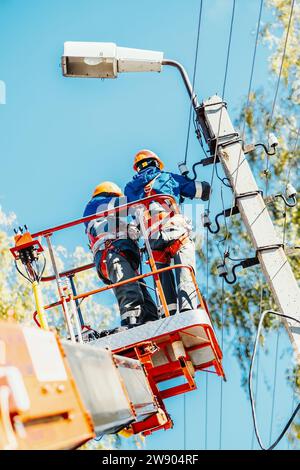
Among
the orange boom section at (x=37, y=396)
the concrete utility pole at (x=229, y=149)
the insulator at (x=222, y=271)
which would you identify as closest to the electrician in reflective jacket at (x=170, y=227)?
the insulator at (x=222, y=271)

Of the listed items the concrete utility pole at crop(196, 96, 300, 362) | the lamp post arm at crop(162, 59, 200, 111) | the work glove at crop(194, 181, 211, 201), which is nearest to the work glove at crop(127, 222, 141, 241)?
the work glove at crop(194, 181, 211, 201)

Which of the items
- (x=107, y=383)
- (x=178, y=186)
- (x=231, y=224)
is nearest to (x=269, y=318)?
(x=231, y=224)

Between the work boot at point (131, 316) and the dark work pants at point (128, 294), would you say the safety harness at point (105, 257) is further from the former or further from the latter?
the work boot at point (131, 316)

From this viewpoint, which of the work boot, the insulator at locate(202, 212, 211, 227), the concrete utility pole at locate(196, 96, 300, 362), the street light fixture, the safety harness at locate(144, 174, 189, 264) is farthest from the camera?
the street light fixture

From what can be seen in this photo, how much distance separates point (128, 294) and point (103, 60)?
2712 millimetres

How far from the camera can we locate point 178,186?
23.1ft

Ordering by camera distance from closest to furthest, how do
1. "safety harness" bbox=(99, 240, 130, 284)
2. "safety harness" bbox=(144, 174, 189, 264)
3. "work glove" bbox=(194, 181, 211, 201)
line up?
"safety harness" bbox=(144, 174, 189, 264), "safety harness" bbox=(99, 240, 130, 284), "work glove" bbox=(194, 181, 211, 201)

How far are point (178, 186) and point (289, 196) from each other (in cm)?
117

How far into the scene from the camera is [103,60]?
7.33 meters

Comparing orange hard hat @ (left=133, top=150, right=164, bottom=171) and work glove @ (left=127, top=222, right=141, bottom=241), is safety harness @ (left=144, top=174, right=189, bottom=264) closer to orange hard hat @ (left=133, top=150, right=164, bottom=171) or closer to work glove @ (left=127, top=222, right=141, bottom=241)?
work glove @ (left=127, top=222, right=141, bottom=241)

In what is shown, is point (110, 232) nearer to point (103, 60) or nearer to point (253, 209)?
point (253, 209)

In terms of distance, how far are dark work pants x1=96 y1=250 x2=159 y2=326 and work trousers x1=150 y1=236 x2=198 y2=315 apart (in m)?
0.20

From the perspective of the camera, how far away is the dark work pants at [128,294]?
619 centimetres

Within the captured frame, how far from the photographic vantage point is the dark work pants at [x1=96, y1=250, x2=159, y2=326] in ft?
20.3
